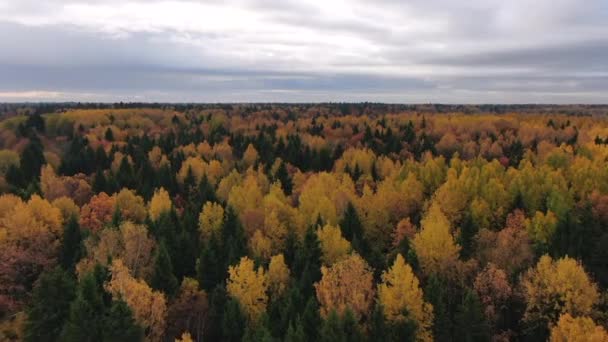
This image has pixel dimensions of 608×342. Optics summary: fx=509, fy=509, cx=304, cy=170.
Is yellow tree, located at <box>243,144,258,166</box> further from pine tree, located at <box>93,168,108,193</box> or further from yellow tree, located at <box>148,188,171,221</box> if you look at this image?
yellow tree, located at <box>148,188,171,221</box>

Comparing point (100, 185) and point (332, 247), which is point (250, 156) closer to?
point (100, 185)

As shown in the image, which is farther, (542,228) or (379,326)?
(542,228)

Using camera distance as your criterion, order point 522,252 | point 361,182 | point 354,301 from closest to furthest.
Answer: point 354,301, point 522,252, point 361,182

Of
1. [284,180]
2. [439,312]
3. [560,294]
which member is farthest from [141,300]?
[284,180]

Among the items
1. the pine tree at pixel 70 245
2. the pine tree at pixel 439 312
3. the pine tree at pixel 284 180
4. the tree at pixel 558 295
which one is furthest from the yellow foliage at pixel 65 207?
the tree at pixel 558 295

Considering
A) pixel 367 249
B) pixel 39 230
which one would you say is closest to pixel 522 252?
pixel 367 249

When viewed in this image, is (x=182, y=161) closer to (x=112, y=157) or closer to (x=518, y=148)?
(x=112, y=157)
